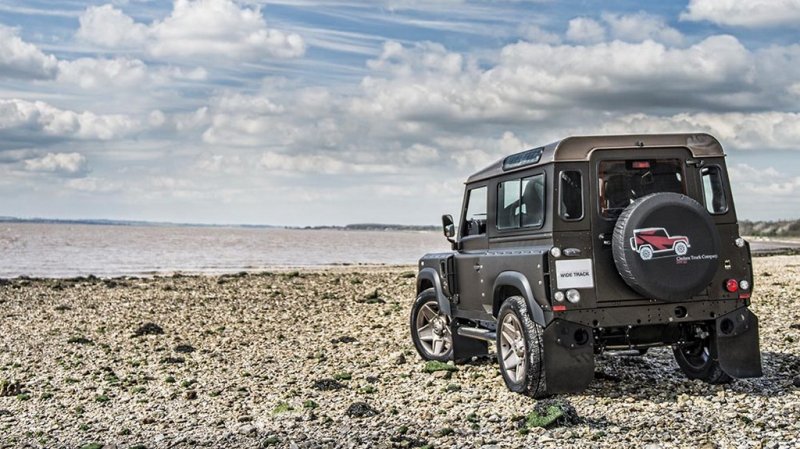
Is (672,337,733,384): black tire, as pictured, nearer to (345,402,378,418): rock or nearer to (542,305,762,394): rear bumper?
(542,305,762,394): rear bumper

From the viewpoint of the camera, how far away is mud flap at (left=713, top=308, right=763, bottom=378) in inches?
398

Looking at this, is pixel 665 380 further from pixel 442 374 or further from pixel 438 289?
pixel 438 289

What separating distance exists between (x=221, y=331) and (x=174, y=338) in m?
1.22

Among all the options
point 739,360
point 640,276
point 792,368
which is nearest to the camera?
point 640,276

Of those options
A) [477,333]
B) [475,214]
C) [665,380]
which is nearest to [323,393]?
[477,333]

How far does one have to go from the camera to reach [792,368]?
11.6m

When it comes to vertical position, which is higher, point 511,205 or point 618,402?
point 511,205

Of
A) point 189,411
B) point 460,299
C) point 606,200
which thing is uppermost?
point 606,200

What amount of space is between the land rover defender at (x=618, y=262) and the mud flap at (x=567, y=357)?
11 millimetres

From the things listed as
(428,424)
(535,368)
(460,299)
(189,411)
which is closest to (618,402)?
(535,368)

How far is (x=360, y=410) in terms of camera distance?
10062mm

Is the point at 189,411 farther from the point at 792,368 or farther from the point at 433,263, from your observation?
the point at 792,368

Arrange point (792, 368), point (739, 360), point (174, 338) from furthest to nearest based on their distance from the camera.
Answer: point (174, 338) < point (792, 368) < point (739, 360)

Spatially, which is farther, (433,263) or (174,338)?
(174,338)
